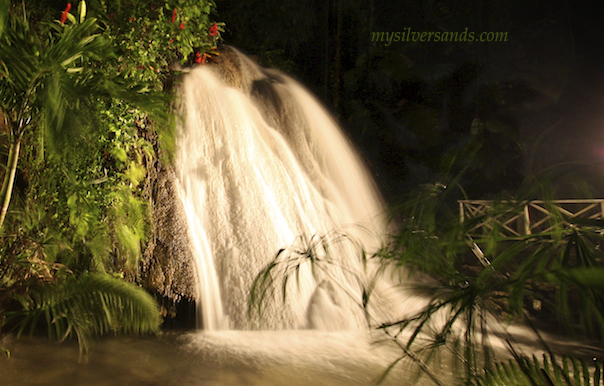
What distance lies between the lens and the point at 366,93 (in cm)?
1018

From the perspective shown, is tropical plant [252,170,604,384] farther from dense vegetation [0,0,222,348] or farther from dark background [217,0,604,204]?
dark background [217,0,604,204]

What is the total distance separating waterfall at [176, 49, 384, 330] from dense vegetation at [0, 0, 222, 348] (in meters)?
0.49

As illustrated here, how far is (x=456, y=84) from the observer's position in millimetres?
10703

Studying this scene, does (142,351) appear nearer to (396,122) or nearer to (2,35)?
(2,35)

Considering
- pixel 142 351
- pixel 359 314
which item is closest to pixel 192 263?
pixel 142 351

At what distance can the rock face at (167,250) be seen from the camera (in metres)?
4.39

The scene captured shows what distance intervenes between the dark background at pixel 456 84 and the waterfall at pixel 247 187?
10.9ft

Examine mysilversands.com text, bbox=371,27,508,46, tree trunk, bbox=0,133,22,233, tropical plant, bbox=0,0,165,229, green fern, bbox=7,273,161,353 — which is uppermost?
mysilversands.com text, bbox=371,27,508,46

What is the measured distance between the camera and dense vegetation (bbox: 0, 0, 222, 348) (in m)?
2.29

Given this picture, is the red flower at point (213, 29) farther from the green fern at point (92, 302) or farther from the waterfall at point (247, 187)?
the green fern at point (92, 302)

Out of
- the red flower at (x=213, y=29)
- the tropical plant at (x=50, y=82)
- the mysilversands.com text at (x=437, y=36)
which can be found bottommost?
the tropical plant at (x=50, y=82)

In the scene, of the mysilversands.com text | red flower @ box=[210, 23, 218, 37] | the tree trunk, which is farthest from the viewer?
A: the mysilversands.com text

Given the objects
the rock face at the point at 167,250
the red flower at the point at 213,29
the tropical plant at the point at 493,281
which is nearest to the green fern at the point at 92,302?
the tropical plant at the point at 493,281

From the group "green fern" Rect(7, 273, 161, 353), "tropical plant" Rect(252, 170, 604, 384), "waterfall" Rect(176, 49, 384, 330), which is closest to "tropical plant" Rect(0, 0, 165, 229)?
"green fern" Rect(7, 273, 161, 353)
